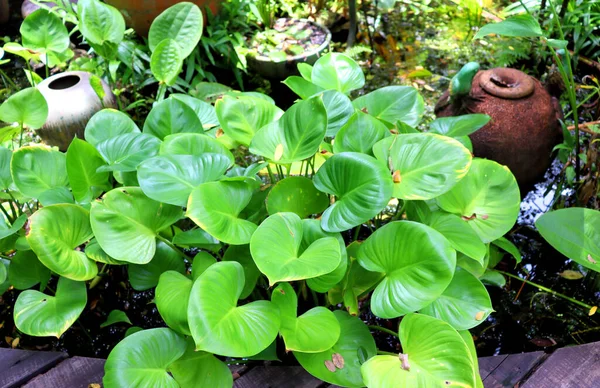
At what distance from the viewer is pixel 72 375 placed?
1534 millimetres

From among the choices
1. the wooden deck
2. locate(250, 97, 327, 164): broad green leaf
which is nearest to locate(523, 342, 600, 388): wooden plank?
the wooden deck

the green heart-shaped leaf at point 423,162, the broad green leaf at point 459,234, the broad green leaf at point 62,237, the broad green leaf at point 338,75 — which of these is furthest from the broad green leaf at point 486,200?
the broad green leaf at point 62,237

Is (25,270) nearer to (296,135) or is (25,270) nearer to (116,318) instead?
(116,318)

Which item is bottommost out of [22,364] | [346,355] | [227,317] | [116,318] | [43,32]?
[116,318]

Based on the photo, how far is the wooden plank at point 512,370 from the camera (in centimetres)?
148

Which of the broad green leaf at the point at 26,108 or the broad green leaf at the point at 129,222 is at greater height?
the broad green leaf at the point at 26,108

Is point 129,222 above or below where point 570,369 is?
above

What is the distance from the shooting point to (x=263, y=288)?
1.79m

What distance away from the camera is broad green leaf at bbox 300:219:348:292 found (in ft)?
4.54

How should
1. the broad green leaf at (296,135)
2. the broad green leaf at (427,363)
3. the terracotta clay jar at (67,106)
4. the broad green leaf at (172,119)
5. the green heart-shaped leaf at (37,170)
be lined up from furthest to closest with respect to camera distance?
the terracotta clay jar at (67,106), the broad green leaf at (172,119), the green heart-shaped leaf at (37,170), the broad green leaf at (296,135), the broad green leaf at (427,363)

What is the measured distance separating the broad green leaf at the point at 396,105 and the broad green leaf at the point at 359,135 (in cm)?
25

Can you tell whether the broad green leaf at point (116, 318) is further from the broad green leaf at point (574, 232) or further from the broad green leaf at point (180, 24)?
the broad green leaf at point (574, 232)

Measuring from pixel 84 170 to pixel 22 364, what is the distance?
1.99 ft

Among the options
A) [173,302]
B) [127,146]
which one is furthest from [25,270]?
→ [173,302]
